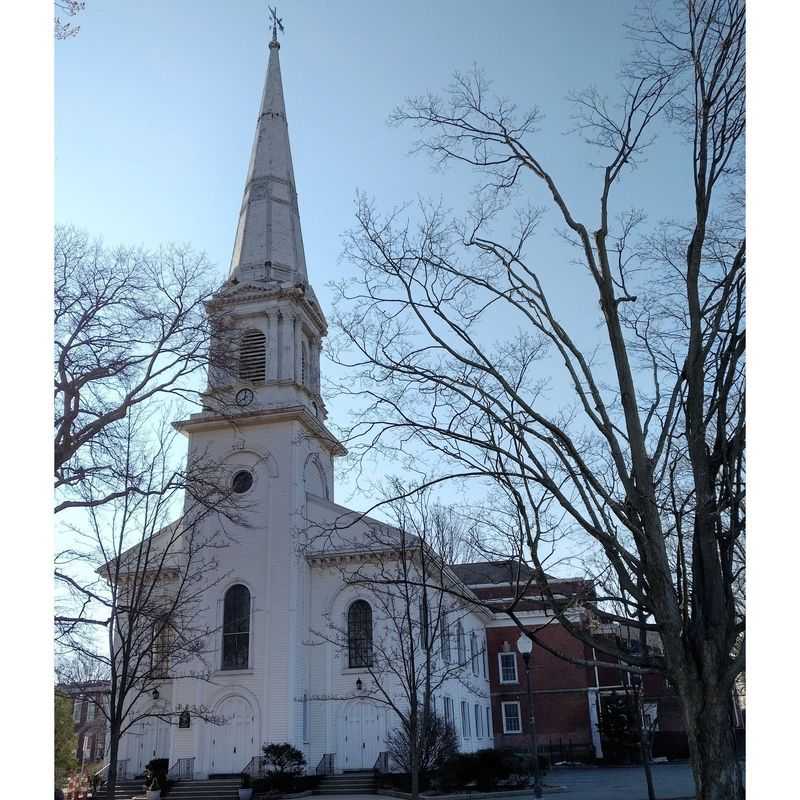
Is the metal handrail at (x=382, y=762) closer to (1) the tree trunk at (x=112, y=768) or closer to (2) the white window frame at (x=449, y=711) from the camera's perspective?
(2) the white window frame at (x=449, y=711)

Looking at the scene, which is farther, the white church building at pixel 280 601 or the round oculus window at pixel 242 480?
the round oculus window at pixel 242 480

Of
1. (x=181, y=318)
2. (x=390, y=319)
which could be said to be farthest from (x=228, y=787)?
(x=390, y=319)

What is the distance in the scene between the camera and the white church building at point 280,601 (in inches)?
1121

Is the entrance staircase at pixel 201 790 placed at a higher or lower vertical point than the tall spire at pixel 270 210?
lower

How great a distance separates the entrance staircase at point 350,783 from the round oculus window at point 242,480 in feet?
37.4

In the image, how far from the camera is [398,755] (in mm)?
26750

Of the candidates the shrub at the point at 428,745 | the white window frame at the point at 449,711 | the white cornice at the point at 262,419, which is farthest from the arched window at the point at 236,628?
the white window frame at the point at 449,711

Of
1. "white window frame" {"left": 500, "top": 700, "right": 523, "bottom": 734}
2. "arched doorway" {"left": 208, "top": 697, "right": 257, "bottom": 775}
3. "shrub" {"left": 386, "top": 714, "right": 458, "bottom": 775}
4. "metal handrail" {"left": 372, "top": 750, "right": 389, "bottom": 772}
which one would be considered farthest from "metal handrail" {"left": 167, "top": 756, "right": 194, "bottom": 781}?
"white window frame" {"left": 500, "top": 700, "right": 523, "bottom": 734}

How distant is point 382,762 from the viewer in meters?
27.7

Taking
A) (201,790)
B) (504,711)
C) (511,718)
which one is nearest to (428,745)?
(201,790)

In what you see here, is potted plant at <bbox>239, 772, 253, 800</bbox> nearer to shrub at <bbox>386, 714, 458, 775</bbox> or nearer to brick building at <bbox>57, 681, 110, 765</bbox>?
shrub at <bbox>386, 714, 458, 775</bbox>

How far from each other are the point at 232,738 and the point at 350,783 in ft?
14.9

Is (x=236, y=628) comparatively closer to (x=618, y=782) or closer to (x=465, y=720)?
(x=465, y=720)

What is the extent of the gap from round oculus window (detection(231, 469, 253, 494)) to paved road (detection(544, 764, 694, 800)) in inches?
629
